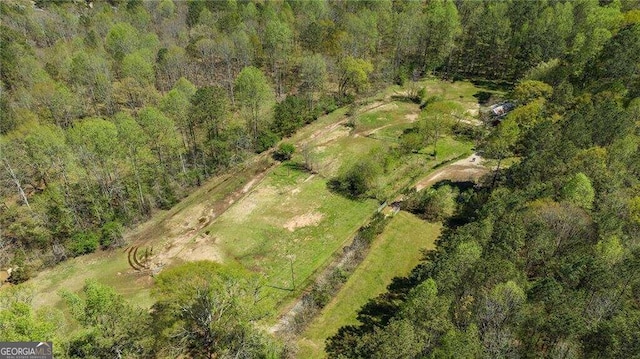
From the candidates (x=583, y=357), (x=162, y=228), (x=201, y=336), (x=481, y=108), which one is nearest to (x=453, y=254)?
(x=583, y=357)

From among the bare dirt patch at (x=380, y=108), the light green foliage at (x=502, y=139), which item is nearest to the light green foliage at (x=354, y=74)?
the bare dirt patch at (x=380, y=108)

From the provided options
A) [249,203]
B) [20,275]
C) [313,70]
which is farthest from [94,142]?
[313,70]

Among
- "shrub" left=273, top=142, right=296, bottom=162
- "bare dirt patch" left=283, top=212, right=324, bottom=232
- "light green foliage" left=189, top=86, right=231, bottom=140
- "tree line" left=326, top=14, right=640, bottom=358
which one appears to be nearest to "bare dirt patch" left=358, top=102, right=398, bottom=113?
"shrub" left=273, top=142, right=296, bottom=162

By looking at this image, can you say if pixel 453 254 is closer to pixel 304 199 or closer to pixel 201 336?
pixel 201 336

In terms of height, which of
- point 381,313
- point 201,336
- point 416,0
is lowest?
point 381,313

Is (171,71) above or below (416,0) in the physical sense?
below

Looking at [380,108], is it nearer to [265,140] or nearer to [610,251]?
[265,140]
